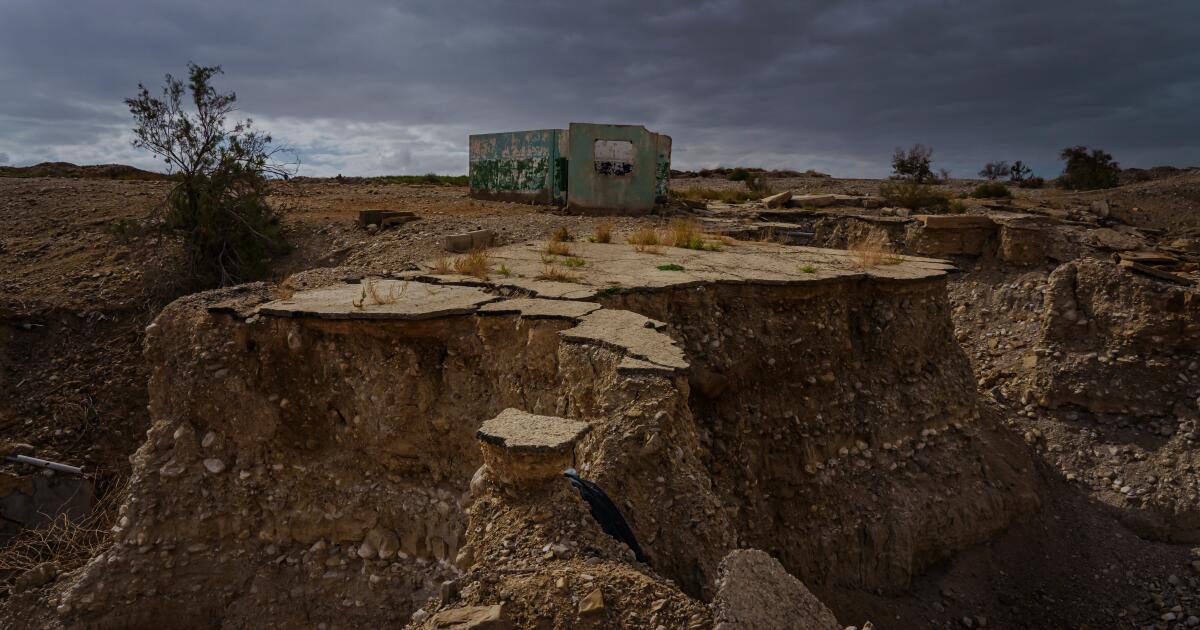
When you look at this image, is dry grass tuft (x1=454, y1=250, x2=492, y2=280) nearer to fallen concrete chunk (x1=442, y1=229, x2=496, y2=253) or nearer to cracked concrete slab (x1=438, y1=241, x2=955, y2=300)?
cracked concrete slab (x1=438, y1=241, x2=955, y2=300)

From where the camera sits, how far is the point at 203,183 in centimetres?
1037

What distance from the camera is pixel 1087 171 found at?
23422 mm

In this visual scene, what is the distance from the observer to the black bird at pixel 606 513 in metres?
3.18

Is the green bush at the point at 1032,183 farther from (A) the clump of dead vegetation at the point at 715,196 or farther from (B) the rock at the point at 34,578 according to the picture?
(B) the rock at the point at 34,578

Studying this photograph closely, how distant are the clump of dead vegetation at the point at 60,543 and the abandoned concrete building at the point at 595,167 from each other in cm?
953

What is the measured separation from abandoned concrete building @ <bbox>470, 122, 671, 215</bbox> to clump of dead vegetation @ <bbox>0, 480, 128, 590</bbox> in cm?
953

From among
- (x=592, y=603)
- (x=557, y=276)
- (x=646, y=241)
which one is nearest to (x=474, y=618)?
(x=592, y=603)

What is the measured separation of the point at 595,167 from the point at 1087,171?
19112 mm

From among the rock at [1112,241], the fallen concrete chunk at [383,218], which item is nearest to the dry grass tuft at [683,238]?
the fallen concrete chunk at [383,218]

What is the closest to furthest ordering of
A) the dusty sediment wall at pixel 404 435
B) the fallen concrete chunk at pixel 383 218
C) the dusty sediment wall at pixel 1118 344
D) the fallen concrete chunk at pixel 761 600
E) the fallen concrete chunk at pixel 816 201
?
the fallen concrete chunk at pixel 761 600 → the dusty sediment wall at pixel 404 435 → the dusty sediment wall at pixel 1118 344 → the fallen concrete chunk at pixel 383 218 → the fallen concrete chunk at pixel 816 201

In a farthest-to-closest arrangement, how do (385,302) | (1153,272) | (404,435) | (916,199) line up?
1. (916,199)
2. (1153,272)
3. (385,302)
4. (404,435)

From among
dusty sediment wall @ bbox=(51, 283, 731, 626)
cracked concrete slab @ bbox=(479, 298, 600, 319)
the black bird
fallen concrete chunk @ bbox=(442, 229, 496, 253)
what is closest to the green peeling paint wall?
fallen concrete chunk @ bbox=(442, 229, 496, 253)

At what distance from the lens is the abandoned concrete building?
46.5 ft

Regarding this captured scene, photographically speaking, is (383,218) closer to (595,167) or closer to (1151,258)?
(595,167)
